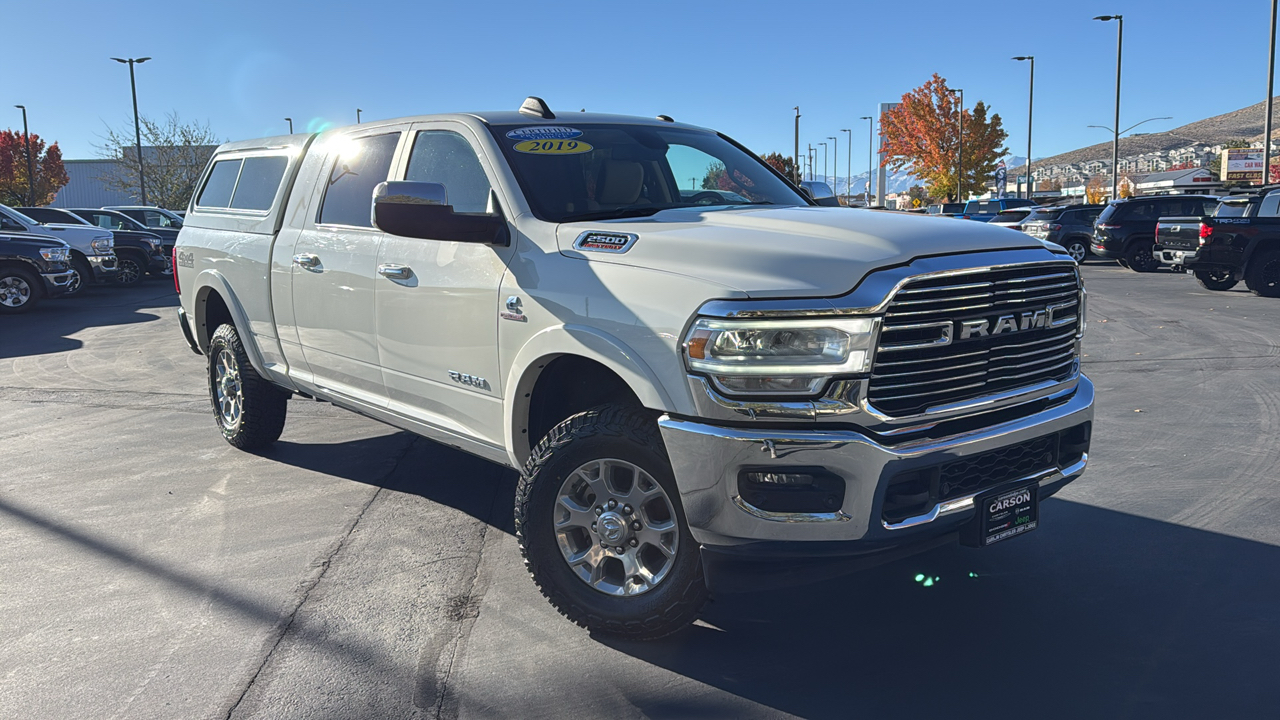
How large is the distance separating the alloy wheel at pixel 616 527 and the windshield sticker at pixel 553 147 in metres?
1.53

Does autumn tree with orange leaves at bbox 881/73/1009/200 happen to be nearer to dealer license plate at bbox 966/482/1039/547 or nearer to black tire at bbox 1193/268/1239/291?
black tire at bbox 1193/268/1239/291

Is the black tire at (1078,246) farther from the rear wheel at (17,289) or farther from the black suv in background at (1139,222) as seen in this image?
the rear wheel at (17,289)

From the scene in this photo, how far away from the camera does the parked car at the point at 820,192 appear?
5410mm

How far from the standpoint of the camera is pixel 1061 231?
24297 millimetres

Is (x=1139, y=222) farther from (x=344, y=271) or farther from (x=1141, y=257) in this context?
(x=344, y=271)

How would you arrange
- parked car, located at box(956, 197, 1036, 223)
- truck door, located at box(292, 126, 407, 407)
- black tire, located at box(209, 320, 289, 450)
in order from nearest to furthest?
truck door, located at box(292, 126, 407, 407) → black tire, located at box(209, 320, 289, 450) → parked car, located at box(956, 197, 1036, 223)

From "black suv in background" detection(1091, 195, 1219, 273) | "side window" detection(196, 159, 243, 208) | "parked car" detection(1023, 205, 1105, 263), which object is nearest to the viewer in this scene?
"side window" detection(196, 159, 243, 208)

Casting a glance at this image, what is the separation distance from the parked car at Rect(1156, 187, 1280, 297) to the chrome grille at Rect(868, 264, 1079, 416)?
14127 mm

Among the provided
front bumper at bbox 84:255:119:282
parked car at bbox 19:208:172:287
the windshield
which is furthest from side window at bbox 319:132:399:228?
parked car at bbox 19:208:172:287

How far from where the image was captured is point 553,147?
172 inches

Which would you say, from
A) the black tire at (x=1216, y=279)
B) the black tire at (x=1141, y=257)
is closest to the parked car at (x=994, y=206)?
the black tire at (x=1141, y=257)

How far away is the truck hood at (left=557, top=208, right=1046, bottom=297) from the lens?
308cm

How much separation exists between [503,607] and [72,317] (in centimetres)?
1427

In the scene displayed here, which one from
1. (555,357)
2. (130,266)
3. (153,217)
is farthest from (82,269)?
(555,357)
